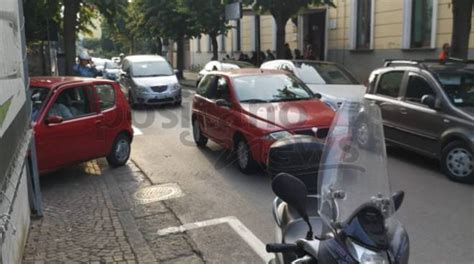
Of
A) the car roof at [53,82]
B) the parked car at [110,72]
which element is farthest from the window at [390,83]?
the parked car at [110,72]

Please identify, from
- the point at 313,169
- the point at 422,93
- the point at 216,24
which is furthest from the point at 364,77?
the point at 313,169

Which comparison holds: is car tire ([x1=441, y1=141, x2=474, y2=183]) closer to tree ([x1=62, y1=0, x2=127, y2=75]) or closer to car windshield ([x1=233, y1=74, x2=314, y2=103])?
car windshield ([x1=233, y1=74, x2=314, y2=103])

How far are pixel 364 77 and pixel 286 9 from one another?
213 inches

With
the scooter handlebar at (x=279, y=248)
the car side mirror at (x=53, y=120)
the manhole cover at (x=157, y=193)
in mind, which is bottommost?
the manhole cover at (x=157, y=193)

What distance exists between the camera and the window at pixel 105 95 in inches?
332

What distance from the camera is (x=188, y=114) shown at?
15742mm

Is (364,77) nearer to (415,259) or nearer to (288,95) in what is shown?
(288,95)

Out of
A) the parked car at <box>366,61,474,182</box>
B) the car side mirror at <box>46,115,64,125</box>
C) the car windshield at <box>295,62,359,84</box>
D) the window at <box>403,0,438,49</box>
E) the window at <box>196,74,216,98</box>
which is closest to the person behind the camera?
the car side mirror at <box>46,115,64,125</box>

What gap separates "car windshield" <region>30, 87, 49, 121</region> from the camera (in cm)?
728

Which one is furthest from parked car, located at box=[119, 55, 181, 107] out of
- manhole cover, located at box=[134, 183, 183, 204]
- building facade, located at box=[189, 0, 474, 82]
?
manhole cover, located at box=[134, 183, 183, 204]

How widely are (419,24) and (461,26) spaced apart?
26.7 feet

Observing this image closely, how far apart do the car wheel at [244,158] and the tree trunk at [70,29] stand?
801 centimetres

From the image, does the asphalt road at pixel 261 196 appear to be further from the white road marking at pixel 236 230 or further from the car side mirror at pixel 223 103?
the car side mirror at pixel 223 103

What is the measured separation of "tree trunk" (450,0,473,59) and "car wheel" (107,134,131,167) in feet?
24.9
